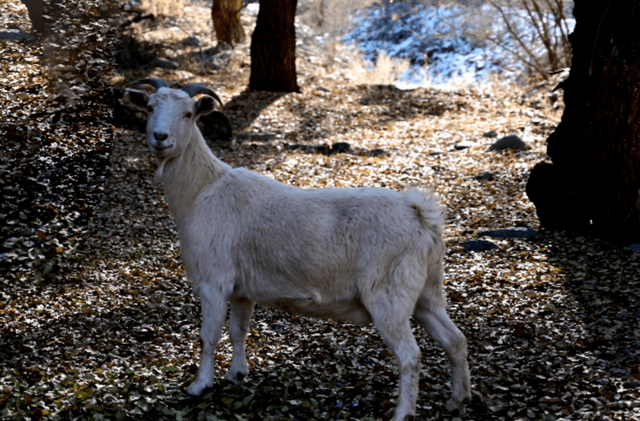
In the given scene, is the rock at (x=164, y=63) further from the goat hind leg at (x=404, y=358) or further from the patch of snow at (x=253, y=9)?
the goat hind leg at (x=404, y=358)

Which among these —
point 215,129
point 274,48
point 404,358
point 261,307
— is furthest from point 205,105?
point 274,48

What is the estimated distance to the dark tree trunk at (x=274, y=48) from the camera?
45.4ft

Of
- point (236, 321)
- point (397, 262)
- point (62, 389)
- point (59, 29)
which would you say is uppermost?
point (59, 29)

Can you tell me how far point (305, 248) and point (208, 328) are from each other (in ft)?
2.84

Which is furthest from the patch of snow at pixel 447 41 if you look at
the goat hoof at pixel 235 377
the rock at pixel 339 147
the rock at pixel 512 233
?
the goat hoof at pixel 235 377

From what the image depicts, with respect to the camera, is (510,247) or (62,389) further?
(510,247)

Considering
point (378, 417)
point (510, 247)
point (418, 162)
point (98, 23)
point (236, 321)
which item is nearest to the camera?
point (378, 417)

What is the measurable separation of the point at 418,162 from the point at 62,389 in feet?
25.4

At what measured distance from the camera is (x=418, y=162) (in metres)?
11.1

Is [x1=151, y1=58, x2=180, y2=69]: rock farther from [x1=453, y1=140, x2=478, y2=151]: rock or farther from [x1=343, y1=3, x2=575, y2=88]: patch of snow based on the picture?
[x1=453, y1=140, x2=478, y2=151]: rock

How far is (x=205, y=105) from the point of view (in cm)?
443

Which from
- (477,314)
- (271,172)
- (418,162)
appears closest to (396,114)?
(418,162)

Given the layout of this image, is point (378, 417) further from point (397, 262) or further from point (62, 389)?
point (62, 389)

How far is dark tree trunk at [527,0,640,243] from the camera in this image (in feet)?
22.1
